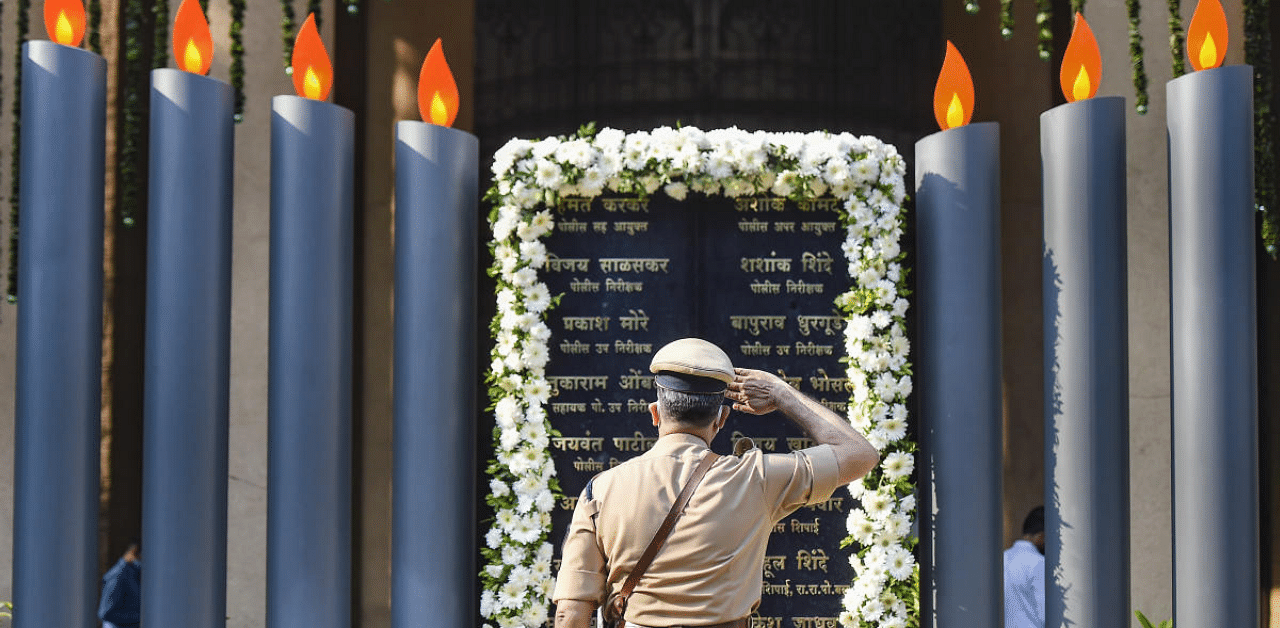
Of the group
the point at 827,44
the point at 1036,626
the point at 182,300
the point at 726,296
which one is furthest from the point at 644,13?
the point at 1036,626

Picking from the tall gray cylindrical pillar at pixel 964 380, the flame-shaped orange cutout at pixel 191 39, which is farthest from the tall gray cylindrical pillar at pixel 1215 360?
the flame-shaped orange cutout at pixel 191 39

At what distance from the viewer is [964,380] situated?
194 inches

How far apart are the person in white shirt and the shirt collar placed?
266 cm

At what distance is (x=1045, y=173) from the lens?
4.79 meters

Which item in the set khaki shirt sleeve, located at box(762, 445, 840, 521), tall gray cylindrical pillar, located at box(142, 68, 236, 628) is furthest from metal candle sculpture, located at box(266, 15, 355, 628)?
khaki shirt sleeve, located at box(762, 445, 840, 521)

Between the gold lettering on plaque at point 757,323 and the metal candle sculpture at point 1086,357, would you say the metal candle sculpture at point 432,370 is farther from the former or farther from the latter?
A: the metal candle sculpture at point 1086,357

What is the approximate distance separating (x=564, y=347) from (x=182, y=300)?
1.67 m

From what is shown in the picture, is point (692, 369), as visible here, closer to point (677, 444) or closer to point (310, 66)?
point (677, 444)

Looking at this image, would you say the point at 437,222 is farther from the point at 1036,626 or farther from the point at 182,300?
the point at 1036,626

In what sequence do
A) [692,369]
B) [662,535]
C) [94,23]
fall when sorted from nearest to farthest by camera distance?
[662,535] → [692,369] → [94,23]

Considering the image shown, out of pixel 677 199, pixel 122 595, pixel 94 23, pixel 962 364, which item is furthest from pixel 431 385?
pixel 94 23

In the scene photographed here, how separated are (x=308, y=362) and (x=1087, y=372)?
3.23 metres

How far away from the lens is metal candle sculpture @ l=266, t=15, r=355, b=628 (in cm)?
470

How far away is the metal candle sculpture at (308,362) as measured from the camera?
470 centimetres
